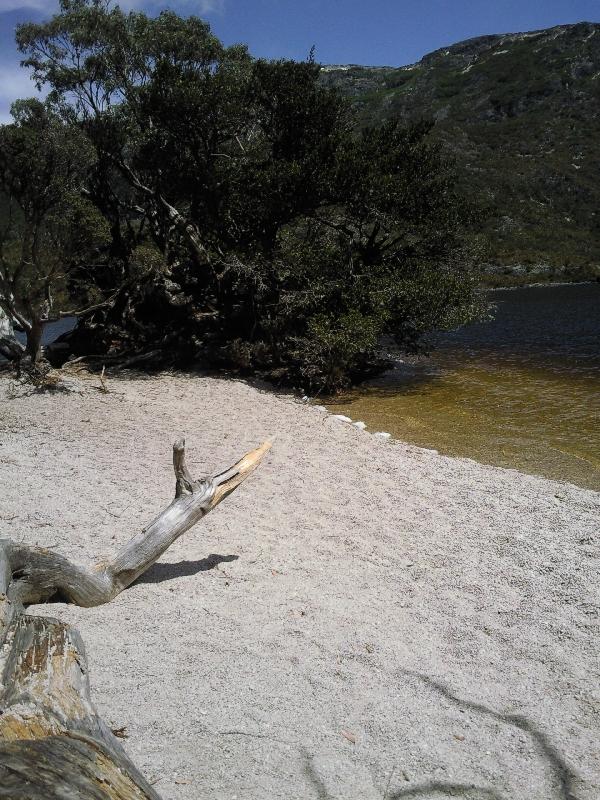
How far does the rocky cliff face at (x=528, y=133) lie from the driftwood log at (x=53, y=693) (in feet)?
65.1

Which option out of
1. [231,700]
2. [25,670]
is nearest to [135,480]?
[231,700]

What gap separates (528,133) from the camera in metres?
108

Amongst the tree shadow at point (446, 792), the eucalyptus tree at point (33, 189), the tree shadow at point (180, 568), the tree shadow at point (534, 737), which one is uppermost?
the eucalyptus tree at point (33, 189)

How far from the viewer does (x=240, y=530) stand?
7.15 meters

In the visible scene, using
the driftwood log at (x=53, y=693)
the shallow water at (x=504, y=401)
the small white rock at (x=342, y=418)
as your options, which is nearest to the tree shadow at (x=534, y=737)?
the driftwood log at (x=53, y=693)

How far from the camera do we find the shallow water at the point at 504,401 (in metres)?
11.4

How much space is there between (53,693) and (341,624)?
9.95 feet

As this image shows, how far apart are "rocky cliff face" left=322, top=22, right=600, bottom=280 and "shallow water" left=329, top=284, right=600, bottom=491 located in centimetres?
616

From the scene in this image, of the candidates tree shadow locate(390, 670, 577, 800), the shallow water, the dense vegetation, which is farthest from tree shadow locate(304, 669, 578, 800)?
the dense vegetation

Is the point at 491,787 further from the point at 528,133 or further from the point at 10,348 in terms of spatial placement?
the point at 528,133

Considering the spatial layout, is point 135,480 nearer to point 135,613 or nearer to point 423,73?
point 135,613

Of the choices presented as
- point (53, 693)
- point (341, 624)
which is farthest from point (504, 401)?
point (53, 693)

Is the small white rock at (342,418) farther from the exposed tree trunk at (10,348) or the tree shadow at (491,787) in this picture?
the tree shadow at (491,787)

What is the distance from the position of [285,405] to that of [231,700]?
430 inches
